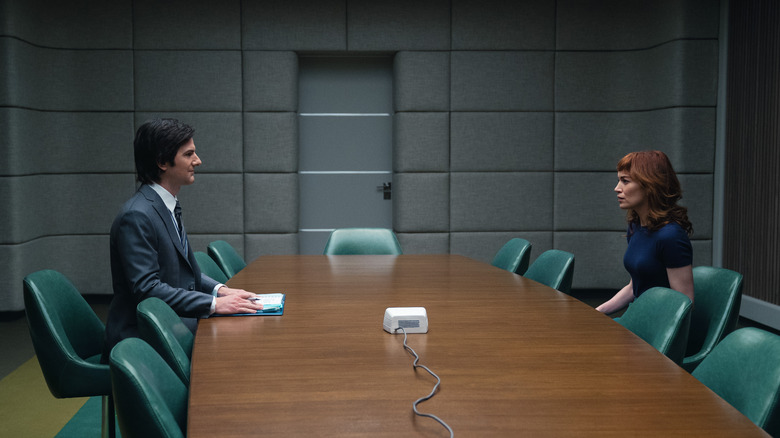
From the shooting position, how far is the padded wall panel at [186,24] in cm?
546

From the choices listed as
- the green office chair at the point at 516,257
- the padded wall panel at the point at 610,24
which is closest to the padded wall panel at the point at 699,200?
the padded wall panel at the point at 610,24

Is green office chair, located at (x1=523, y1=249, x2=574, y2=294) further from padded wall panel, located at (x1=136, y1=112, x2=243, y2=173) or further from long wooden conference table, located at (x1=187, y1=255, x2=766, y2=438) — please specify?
padded wall panel, located at (x1=136, y1=112, x2=243, y2=173)

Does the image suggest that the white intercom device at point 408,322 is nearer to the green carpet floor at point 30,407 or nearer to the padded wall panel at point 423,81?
the green carpet floor at point 30,407

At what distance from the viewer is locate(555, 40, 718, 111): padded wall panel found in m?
5.32

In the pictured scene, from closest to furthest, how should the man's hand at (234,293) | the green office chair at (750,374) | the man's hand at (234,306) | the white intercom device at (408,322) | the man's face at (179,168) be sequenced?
the green office chair at (750,374)
the white intercom device at (408,322)
the man's hand at (234,306)
the man's hand at (234,293)
the man's face at (179,168)

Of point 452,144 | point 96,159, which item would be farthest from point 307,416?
point 96,159

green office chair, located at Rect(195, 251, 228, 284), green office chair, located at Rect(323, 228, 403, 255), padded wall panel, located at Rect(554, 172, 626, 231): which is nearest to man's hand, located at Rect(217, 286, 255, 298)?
green office chair, located at Rect(195, 251, 228, 284)

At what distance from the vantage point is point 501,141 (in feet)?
18.7

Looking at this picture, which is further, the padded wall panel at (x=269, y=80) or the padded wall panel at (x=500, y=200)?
the padded wall panel at (x=500, y=200)

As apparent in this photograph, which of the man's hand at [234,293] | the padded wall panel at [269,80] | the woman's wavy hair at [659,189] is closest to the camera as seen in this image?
the man's hand at [234,293]

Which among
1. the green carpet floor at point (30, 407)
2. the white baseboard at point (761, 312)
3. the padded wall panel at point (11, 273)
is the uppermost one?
the padded wall panel at point (11, 273)

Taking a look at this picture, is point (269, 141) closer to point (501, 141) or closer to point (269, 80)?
point (269, 80)

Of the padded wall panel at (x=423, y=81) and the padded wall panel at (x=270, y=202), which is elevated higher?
the padded wall panel at (x=423, y=81)

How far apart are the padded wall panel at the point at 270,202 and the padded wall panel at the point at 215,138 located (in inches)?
8.8
